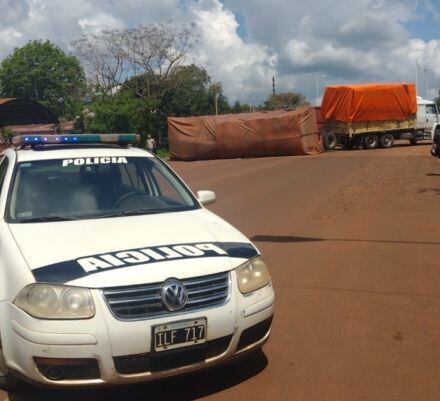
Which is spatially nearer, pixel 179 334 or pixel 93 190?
pixel 179 334

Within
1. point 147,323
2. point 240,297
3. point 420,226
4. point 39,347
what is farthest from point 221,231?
point 420,226

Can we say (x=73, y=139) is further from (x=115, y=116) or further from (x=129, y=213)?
(x=115, y=116)

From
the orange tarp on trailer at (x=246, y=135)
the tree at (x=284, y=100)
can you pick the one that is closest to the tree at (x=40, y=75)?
the tree at (x=284, y=100)

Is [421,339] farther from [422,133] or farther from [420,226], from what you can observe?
[422,133]

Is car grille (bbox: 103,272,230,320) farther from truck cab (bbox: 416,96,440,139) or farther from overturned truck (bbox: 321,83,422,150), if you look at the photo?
truck cab (bbox: 416,96,440,139)

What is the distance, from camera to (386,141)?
34.1 m

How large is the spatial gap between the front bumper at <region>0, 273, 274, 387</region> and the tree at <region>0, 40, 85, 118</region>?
229ft

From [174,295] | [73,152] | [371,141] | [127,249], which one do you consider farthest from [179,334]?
[371,141]

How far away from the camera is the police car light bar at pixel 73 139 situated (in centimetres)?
512

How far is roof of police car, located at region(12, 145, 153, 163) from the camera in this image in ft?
15.9

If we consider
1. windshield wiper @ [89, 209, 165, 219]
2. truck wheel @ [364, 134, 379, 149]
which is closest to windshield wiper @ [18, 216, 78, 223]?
windshield wiper @ [89, 209, 165, 219]

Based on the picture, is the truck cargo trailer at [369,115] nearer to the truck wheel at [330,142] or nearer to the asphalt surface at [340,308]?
the truck wheel at [330,142]

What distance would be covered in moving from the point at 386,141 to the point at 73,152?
31290mm

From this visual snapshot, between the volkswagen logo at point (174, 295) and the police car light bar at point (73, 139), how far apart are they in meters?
2.39
